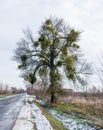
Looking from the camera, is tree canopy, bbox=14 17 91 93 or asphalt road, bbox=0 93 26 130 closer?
asphalt road, bbox=0 93 26 130

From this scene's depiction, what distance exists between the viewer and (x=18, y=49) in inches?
1540

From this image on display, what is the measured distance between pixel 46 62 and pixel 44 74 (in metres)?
1.43

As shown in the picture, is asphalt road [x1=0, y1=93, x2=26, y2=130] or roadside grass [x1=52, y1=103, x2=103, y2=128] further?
roadside grass [x1=52, y1=103, x2=103, y2=128]

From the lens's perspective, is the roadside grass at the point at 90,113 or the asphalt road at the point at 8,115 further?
the roadside grass at the point at 90,113

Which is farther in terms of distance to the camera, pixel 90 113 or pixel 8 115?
pixel 90 113

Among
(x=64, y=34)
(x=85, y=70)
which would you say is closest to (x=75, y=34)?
(x=64, y=34)

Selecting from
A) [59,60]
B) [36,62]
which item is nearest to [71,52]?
[59,60]

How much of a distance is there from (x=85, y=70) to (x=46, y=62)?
14.2ft

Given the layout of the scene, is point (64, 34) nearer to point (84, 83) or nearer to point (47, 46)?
point (47, 46)

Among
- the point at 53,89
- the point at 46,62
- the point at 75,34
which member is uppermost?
the point at 75,34

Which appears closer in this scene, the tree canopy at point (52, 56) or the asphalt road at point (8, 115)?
the asphalt road at point (8, 115)

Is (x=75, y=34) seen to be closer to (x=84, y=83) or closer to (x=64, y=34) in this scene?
(x=64, y=34)

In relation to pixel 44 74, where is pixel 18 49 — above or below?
above

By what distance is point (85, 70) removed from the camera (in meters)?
39.1
